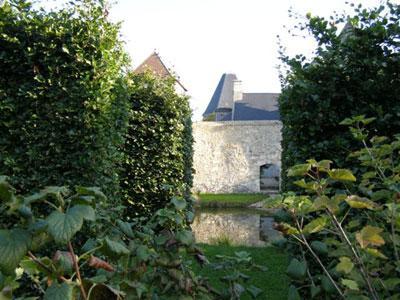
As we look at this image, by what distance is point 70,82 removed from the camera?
11.7ft

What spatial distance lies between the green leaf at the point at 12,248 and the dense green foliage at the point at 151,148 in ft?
18.2

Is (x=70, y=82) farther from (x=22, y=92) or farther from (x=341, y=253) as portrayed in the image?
(x=341, y=253)

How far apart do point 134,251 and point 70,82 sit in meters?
2.48

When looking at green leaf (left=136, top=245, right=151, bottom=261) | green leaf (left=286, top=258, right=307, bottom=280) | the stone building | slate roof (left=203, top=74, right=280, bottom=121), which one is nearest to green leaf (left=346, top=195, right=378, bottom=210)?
green leaf (left=286, top=258, right=307, bottom=280)

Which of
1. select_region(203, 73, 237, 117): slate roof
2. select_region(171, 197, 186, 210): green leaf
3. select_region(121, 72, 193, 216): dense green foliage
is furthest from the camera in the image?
select_region(203, 73, 237, 117): slate roof

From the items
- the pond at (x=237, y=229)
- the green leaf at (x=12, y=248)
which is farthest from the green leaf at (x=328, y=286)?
the pond at (x=237, y=229)

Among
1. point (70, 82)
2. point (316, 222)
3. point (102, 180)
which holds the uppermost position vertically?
point (70, 82)

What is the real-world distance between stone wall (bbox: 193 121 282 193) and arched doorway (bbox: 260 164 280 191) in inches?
52.1

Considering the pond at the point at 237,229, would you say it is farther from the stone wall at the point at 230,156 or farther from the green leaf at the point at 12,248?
the green leaf at the point at 12,248

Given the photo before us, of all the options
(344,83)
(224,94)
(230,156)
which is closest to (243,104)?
(224,94)

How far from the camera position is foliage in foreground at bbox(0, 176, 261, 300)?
96cm

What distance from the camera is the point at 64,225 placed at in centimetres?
97

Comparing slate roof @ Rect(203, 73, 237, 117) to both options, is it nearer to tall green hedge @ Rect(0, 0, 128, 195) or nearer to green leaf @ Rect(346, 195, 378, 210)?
tall green hedge @ Rect(0, 0, 128, 195)

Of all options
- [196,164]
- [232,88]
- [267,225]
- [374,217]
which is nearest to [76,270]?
[374,217]
